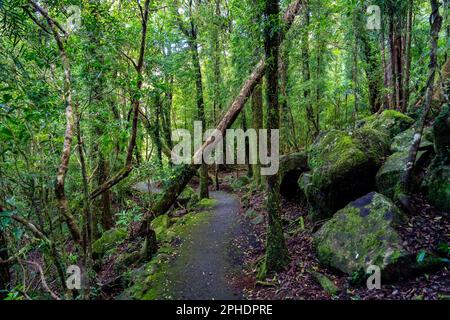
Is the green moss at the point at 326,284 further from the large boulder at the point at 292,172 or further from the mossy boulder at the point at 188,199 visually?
the mossy boulder at the point at 188,199

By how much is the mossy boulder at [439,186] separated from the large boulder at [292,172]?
348 centimetres

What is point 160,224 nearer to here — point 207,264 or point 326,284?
point 207,264

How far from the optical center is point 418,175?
5.48 m

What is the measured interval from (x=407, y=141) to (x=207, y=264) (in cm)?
577

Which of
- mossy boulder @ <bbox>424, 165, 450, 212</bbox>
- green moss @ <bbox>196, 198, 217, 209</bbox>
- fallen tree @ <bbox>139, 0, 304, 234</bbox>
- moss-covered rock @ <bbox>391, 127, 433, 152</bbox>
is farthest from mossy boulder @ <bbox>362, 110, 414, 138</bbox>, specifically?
green moss @ <bbox>196, 198, 217, 209</bbox>

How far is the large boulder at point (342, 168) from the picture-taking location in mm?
6062

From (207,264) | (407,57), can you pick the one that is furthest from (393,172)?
(207,264)

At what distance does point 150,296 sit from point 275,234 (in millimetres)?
2948

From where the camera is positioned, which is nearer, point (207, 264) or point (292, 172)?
point (207, 264)

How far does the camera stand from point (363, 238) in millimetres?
4844

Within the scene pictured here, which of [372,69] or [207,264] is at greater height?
[372,69]

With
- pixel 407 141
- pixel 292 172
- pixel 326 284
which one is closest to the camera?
pixel 326 284

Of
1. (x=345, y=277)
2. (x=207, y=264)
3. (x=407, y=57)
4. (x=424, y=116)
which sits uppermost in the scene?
(x=407, y=57)

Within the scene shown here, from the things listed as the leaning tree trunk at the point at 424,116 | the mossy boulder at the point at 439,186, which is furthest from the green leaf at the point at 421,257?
the mossy boulder at the point at 439,186
